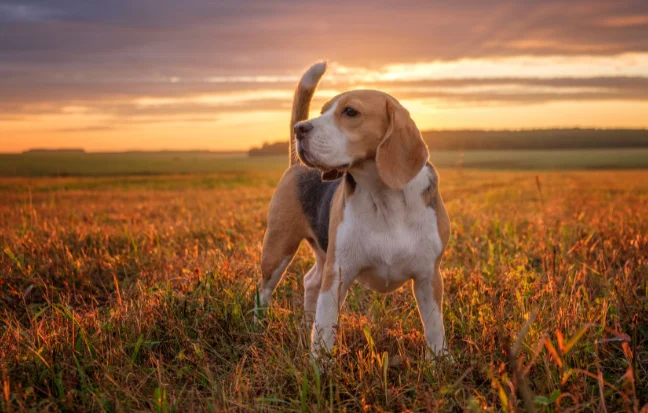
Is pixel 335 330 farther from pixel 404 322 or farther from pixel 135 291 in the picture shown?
pixel 135 291

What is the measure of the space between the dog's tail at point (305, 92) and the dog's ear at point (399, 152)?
1411 millimetres

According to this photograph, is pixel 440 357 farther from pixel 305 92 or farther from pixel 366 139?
pixel 305 92

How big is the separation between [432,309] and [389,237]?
24.3 inches

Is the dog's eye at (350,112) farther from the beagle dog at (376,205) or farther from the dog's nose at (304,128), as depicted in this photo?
the dog's nose at (304,128)

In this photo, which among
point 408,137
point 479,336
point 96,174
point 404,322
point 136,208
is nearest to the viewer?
point 408,137

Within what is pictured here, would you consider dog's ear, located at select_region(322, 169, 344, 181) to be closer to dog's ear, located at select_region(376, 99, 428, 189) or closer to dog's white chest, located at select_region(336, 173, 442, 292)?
dog's white chest, located at select_region(336, 173, 442, 292)

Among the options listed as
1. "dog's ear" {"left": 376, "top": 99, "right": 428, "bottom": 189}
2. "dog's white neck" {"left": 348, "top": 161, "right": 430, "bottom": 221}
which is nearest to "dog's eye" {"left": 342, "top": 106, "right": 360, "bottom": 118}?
"dog's ear" {"left": 376, "top": 99, "right": 428, "bottom": 189}

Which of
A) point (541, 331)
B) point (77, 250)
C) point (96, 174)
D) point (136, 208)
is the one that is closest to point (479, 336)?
point (541, 331)

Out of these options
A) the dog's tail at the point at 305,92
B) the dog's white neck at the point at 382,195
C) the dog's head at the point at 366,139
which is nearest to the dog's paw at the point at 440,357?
the dog's white neck at the point at 382,195

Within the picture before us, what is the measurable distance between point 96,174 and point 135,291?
3205cm

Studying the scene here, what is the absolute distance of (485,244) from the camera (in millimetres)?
6859

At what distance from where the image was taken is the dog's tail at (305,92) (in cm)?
484

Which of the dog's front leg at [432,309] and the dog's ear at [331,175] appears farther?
the dog's ear at [331,175]

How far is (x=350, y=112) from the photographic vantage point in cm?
349
